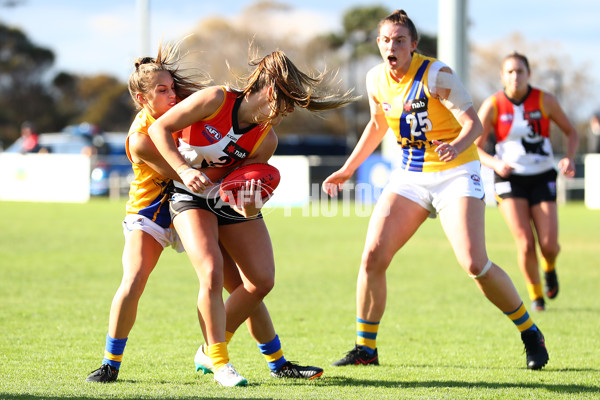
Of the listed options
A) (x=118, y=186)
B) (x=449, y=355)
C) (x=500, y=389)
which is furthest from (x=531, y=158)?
(x=118, y=186)

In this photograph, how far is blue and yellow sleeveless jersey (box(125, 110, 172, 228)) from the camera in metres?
5.09

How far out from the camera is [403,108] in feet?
18.3

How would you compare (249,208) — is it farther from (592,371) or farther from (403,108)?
(592,371)

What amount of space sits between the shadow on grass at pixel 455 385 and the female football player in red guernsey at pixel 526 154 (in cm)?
323

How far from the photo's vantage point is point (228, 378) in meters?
4.78

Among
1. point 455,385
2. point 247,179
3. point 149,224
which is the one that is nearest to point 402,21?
point 247,179

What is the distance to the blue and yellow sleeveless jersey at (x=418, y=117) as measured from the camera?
5.52 metres

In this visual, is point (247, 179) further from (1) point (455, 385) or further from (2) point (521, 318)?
(2) point (521, 318)

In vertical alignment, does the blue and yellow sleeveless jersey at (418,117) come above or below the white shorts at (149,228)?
above

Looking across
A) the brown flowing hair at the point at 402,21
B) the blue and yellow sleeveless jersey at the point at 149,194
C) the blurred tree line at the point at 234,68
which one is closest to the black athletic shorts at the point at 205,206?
the blue and yellow sleeveless jersey at the point at 149,194

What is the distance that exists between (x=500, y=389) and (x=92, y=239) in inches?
425

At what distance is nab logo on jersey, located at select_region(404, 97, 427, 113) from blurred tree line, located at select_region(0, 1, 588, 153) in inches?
1480

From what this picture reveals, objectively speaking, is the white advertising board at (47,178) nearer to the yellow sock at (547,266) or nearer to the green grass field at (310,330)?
the green grass field at (310,330)

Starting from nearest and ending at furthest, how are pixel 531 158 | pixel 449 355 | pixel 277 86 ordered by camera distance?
pixel 277 86 < pixel 449 355 < pixel 531 158
